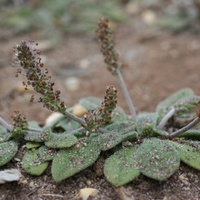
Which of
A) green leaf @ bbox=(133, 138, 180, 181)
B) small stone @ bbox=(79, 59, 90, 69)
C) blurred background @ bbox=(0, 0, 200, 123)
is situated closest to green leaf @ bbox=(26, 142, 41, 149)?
green leaf @ bbox=(133, 138, 180, 181)

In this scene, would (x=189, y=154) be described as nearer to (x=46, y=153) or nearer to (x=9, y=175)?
(x=46, y=153)

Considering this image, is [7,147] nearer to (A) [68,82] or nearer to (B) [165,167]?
(B) [165,167]

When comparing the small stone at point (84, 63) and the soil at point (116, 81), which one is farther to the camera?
the small stone at point (84, 63)

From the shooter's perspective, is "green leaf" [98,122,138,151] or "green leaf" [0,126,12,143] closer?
"green leaf" [98,122,138,151]

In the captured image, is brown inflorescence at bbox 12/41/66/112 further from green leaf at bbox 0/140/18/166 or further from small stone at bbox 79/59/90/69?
small stone at bbox 79/59/90/69

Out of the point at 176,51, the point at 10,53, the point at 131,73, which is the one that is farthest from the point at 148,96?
the point at 10,53

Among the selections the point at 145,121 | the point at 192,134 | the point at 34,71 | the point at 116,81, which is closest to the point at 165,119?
the point at 145,121

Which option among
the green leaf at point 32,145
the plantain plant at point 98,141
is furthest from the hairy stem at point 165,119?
the green leaf at point 32,145

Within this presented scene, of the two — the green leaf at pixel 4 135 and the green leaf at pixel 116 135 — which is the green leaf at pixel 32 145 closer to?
the green leaf at pixel 4 135
